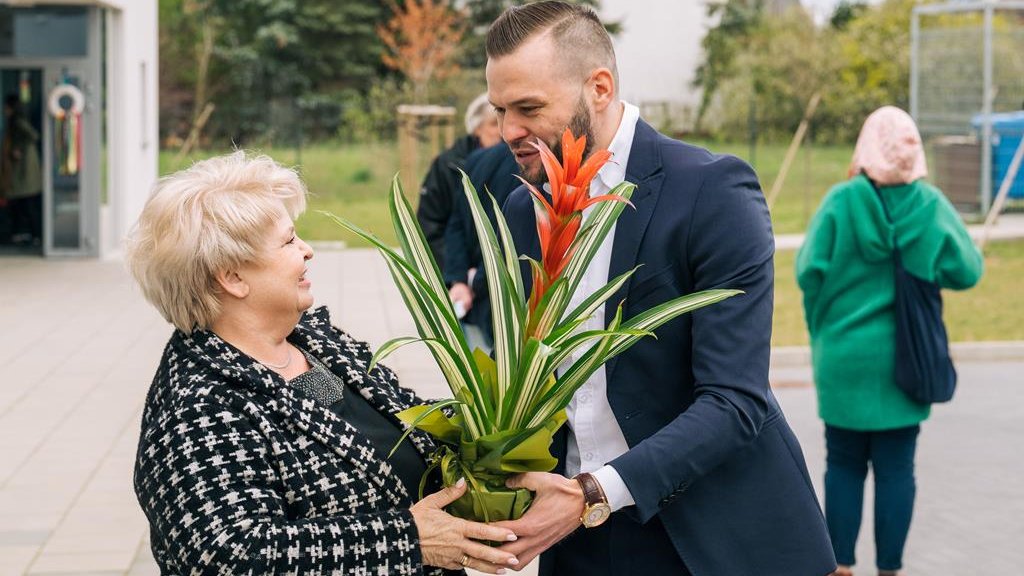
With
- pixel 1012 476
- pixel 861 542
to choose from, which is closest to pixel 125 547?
pixel 861 542

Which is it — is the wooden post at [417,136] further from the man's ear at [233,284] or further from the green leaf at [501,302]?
the green leaf at [501,302]

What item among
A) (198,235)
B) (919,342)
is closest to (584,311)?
(198,235)

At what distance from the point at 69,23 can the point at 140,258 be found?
17.9m

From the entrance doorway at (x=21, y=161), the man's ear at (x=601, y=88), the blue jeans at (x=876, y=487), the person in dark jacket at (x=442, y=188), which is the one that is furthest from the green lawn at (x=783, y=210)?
the man's ear at (x=601, y=88)

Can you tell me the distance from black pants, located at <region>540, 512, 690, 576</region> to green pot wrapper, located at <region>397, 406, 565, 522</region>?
376 mm

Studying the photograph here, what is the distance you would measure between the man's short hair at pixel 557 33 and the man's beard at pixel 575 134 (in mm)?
80

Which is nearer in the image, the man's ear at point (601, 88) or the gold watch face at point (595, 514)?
the gold watch face at point (595, 514)

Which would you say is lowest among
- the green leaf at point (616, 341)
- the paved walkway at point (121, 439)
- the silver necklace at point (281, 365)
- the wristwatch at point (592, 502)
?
the paved walkway at point (121, 439)

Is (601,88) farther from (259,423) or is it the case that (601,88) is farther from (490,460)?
(259,423)

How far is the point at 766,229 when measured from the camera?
→ 291 cm

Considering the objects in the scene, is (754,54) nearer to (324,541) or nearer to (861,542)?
(861,542)

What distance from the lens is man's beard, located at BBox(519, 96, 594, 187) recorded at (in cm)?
285

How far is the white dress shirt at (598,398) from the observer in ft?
9.72

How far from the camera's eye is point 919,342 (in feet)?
19.3
